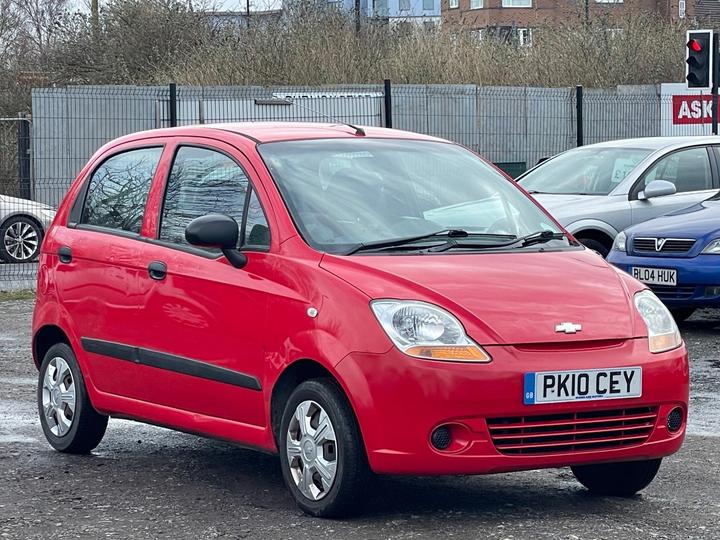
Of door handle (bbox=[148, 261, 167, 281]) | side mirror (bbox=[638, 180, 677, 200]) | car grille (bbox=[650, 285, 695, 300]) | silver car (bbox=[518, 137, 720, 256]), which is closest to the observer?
door handle (bbox=[148, 261, 167, 281])

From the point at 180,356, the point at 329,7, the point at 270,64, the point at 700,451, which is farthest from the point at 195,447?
the point at 329,7

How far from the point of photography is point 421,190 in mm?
6430

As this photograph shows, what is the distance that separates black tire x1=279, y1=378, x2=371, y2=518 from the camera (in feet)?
17.9

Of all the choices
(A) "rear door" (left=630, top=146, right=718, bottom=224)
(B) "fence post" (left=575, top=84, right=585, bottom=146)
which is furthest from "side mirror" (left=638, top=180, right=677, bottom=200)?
(B) "fence post" (left=575, top=84, right=585, bottom=146)

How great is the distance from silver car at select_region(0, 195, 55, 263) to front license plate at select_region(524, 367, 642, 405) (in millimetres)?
14588

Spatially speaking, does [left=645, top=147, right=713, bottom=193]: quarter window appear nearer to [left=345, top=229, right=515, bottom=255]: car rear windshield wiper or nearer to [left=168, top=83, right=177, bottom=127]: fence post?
[left=168, top=83, right=177, bottom=127]: fence post

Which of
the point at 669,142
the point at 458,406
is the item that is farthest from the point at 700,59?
the point at 458,406

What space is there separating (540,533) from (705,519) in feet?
2.48

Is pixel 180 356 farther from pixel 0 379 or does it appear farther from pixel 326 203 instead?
pixel 0 379

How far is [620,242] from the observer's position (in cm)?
1252

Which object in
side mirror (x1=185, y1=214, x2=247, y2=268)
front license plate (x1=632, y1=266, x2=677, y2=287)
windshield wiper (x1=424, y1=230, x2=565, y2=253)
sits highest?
side mirror (x1=185, y1=214, x2=247, y2=268)

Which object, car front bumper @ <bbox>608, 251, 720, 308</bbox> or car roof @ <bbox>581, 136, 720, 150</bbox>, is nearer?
car front bumper @ <bbox>608, 251, 720, 308</bbox>

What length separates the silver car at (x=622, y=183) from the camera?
45.2 feet

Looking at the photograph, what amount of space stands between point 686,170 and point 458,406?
9.61 meters
